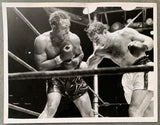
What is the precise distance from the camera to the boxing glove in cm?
93

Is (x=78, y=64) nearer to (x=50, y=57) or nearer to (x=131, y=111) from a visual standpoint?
(x=50, y=57)

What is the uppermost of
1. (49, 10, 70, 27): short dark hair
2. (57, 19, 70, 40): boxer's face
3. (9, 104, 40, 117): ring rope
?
(49, 10, 70, 27): short dark hair

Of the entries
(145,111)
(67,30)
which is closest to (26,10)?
(67,30)

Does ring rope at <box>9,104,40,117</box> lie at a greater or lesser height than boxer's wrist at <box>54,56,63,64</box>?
lesser

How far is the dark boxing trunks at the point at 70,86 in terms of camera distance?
36.8 inches

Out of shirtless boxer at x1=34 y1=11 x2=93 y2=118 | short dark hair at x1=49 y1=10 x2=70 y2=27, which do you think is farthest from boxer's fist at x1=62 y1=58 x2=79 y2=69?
short dark hair at x1=49 y1=10 x2=70 y2=27

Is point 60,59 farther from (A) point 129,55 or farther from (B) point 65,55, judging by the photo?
(A) point 129,55

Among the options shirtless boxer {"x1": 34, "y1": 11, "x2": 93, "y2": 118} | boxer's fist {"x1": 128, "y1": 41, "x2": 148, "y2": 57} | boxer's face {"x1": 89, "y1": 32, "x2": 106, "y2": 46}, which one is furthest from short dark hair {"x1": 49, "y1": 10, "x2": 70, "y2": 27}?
boxer's fist {"x1": 128, "y1": 41, "x2": 148, "y2": 57}

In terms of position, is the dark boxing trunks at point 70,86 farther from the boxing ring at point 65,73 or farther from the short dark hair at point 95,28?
the short dark hair at point 95,28

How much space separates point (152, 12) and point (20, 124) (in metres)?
0.59

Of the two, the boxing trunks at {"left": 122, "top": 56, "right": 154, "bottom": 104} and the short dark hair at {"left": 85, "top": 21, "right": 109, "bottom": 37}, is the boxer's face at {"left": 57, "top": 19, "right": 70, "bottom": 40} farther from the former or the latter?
the boxing trunks at {"left": 122, "top": 56, "right": 154, "bottom": 104}

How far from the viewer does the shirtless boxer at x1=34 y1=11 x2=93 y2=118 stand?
3.05ft

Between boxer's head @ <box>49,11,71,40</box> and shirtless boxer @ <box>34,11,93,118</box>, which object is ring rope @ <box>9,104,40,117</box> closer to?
shirtless boxer @ <box>34,11,93,118</box>

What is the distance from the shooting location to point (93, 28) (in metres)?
0.94
